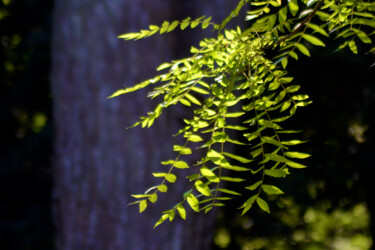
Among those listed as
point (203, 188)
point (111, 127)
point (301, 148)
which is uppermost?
point (111, 127)

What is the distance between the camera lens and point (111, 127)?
2057 millimetres

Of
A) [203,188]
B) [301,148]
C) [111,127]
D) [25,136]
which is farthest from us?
[25,136]

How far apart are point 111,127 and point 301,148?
5.00 feet

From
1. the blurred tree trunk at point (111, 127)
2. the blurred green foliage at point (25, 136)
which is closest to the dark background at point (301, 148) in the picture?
the blurred green foliage at point (25, 136)

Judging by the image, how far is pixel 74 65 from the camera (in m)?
2.12

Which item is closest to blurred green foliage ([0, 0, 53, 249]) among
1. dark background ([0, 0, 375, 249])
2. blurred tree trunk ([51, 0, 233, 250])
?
dark background ([0, 0, 375, 249])

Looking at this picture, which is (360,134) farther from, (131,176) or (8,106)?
(8,106)

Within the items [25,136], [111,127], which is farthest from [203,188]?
[25,136]

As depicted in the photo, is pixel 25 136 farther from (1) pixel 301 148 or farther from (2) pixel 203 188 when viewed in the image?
(2) pixel 203 188

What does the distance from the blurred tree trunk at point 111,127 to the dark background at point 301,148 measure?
48.3 inches

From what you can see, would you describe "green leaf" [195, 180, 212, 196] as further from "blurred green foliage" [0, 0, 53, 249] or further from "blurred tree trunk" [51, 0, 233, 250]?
"blurred green foliage" [0, 0, 53, 249]

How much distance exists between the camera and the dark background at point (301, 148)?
10.3ft

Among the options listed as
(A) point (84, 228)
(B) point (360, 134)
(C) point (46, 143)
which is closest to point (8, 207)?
(C) point (46, 143)

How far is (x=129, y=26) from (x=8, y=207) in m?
2.76
